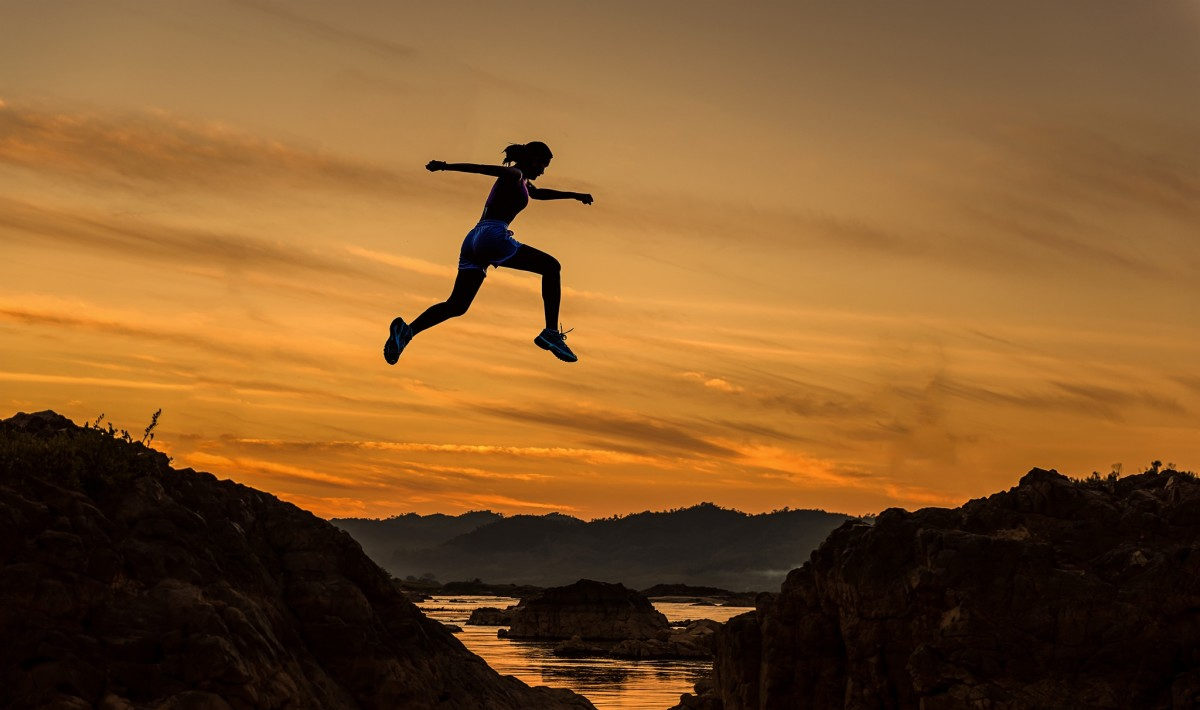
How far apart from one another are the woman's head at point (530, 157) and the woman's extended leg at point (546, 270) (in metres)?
1.34

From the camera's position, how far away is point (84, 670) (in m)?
22.2

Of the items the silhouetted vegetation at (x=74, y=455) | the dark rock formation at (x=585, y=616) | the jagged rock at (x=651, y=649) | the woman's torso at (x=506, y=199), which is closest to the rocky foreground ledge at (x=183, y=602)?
the silhouetted vegetation at (x=74, y=455)

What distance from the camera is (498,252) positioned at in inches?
884

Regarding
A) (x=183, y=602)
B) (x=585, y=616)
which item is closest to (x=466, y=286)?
(x=183, y=602)

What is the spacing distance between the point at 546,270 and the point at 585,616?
498ft

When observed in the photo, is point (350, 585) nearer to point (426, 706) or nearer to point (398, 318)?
point (426, 706)

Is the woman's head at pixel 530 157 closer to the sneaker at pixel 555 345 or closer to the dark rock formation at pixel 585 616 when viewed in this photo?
the sneaker at pixel 555 345

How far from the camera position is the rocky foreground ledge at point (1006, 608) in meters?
29.1

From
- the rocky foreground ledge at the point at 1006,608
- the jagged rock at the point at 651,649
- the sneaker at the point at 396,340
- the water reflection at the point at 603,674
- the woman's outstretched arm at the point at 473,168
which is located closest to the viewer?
the woman's outstretched arm at the point at 473,168

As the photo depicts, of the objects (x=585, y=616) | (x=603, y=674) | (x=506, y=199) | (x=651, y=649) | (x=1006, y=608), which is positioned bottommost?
(x=603, y=674)

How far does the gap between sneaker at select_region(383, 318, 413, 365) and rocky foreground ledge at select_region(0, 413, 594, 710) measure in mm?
6360

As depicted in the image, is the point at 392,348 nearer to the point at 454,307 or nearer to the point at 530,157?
the point at 454,307

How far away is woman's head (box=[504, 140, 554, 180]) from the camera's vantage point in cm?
2246

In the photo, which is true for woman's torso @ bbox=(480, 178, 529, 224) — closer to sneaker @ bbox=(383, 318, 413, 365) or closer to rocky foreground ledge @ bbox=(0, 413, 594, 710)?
sneaker @ bbox=(383, 318, 413, 365)
